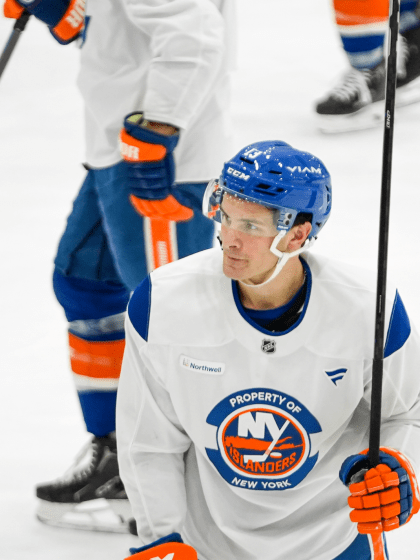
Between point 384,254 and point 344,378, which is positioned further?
point 344,378

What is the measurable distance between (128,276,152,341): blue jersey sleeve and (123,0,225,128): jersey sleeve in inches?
20.3

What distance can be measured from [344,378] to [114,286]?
83 cm

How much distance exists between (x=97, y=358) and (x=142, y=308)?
688mm

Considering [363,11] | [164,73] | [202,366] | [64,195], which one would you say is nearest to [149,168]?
[164,73]

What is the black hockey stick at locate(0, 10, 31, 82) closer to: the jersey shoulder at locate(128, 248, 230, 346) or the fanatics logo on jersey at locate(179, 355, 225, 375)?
the jersey shoulder at locate(128, 248, 230, 346)

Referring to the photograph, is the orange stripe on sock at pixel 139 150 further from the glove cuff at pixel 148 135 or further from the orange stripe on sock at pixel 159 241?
the orange stripe on sock at pixel 159 241

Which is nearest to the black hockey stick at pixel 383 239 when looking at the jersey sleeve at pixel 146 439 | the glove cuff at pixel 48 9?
the jersey sleeve at pixel 146 439

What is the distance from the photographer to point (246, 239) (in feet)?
5.12

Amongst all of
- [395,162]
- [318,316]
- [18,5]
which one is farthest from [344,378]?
[395,162]

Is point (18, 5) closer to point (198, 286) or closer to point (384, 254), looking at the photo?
point (198, 286)

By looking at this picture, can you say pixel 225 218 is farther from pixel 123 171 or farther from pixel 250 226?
pixel 123 171

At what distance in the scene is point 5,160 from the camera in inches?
175

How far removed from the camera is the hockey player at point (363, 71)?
14.5 ft

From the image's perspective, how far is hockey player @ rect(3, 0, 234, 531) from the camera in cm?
204
